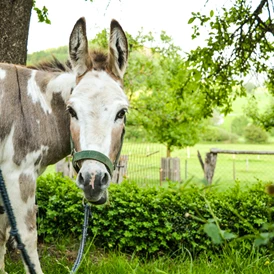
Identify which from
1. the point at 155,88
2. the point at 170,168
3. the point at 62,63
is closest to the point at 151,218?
the point at 62,63

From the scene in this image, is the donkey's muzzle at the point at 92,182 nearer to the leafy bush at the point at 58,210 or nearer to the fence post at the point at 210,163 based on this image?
the leafy bush at the point at 58,210

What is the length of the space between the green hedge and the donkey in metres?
1.73

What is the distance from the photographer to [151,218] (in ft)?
15.5

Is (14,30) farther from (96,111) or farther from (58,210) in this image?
(96,111)

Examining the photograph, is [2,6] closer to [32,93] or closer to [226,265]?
[32,93]

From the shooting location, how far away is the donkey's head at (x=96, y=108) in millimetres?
2361

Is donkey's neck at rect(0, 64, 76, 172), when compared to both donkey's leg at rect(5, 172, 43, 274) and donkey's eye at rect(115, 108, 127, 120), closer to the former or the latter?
donkey's leg at rect(5, 172, 43, 274)

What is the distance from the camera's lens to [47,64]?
3.31m

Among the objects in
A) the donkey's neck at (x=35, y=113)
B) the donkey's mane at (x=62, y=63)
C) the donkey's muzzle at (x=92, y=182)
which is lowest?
the donkey's muzzle at (x=92, y=182)

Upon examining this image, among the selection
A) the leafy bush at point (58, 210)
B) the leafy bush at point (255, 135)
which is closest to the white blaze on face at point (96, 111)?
the leafy bush at point (58, 210)

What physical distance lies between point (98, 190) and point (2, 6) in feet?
9.87

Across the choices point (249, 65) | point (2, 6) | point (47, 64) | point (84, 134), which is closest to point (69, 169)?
point (249, 65)

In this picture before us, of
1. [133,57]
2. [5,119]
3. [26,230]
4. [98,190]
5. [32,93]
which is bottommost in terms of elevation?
[26,230]

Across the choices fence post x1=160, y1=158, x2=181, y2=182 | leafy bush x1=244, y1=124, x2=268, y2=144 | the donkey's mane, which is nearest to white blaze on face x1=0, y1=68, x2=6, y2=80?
the donkey's mane
